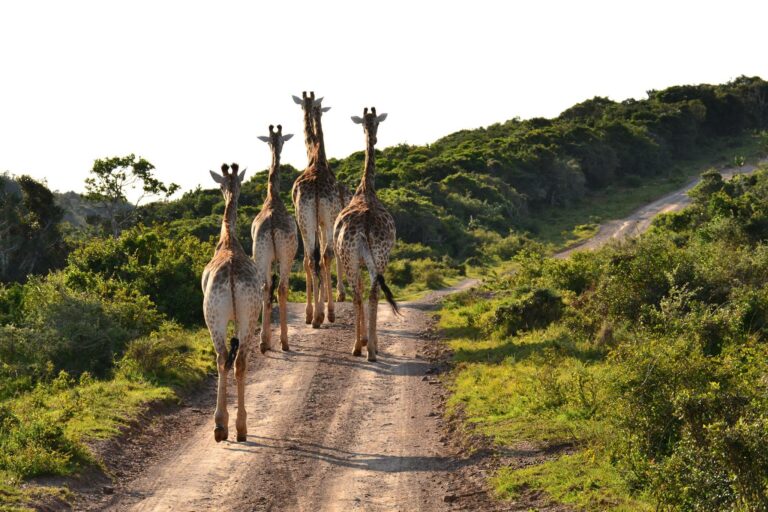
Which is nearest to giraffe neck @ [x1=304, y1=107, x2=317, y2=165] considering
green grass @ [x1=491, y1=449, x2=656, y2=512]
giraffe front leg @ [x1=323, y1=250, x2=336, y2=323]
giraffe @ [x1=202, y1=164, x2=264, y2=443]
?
giraffe front leg @ [x1=323, y1=250, x2=336, y2=323]

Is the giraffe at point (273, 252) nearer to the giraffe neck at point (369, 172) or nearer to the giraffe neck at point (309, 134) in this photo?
the giraffe neck at point (369, 172)

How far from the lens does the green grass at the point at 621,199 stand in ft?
144

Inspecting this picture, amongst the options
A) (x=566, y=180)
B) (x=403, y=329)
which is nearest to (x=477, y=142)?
(x=566, y=180)

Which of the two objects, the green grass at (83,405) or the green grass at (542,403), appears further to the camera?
the green grass at (83,405)

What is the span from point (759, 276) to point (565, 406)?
621cm

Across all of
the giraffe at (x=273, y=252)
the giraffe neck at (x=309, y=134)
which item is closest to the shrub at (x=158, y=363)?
the giraffe at (x=273, y=252)

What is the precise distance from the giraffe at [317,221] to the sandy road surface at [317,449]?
267 cm

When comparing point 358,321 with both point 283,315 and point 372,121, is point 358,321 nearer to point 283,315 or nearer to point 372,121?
point 283,315

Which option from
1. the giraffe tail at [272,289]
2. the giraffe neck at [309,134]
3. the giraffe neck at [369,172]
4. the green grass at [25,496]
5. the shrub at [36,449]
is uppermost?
the giraffe neck at [309,134]

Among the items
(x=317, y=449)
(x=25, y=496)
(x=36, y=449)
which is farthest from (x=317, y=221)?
(x=25, y=496)

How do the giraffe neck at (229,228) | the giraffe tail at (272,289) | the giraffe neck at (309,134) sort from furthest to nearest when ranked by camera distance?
the giraffe neck at (309,134)
the giraffe tail at (272,289)
the giraffe neck at (229,228)

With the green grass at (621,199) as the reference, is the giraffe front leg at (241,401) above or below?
below

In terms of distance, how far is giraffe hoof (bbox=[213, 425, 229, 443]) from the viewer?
41.5 feet

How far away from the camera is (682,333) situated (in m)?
13.8
